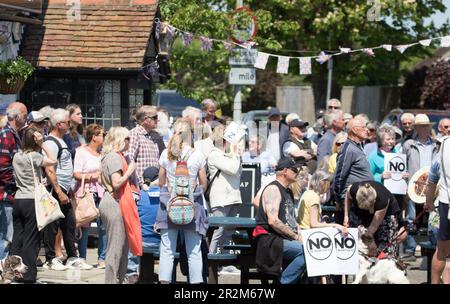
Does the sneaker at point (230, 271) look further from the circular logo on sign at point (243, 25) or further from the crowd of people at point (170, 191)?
the circular logo on sign at point (243, 25)

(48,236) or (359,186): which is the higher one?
(359,186)

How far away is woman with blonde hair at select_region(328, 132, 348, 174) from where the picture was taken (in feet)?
50.4

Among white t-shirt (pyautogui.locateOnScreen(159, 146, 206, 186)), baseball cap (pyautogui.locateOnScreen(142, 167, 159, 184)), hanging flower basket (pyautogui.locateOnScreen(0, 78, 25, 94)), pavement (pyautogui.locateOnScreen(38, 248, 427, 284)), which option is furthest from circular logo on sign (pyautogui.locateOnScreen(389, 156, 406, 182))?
hanging flower basket (pyautogui.locateOnScreen(0, 78, 25, 94))

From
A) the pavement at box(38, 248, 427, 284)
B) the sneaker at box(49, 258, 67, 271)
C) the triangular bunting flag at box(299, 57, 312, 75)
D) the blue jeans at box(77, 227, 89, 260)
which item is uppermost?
the triangular bunting flag at box(299, 57, 312, 75)

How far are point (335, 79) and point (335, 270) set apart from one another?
26.4 metres

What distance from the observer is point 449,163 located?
11648 mm

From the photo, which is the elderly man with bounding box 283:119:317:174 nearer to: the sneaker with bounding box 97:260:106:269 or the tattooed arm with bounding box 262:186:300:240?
the sneaker with bounding box 97:260:106:269

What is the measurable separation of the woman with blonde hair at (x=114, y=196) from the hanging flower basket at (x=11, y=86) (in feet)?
16.8

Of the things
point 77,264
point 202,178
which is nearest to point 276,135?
point 77,264

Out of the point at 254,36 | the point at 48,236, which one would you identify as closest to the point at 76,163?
the point at 48,236

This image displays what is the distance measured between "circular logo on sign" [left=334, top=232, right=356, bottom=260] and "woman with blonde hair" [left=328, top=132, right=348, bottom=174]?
349cm

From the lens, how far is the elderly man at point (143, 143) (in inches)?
547
